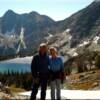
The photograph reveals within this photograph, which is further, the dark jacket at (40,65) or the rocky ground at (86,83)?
the rocky ground at (86,83)

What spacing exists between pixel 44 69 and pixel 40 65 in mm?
307

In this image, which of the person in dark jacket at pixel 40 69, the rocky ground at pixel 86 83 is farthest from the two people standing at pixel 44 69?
the rocky ground at pixel 86 83

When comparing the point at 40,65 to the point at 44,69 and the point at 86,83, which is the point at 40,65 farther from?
the point at 86,83

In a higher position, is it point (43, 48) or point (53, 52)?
point (43, 48)

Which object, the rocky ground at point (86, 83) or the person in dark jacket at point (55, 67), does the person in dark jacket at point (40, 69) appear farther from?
the rocky ground at point (86, 83)

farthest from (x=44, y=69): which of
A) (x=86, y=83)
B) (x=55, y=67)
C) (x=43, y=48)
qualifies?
(x=86, y=83)

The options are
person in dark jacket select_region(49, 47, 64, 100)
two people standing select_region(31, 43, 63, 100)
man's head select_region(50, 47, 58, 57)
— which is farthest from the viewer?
person in dark jacket select_region(49, 47, 64, 100)

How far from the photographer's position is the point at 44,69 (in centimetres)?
1978

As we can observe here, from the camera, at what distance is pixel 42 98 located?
19953 millimetres

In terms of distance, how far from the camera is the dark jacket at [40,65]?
19609 mm

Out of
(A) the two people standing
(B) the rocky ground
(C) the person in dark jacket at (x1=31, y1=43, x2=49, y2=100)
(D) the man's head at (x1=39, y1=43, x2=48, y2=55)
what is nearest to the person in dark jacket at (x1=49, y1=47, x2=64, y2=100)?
(A) the two people standing

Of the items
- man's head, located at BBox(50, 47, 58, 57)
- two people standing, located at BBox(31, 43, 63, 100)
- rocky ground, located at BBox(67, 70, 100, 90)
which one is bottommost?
rocky ground, located at BBox(67, 70, 100, 90)

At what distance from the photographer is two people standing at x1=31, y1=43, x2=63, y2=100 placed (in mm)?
19578

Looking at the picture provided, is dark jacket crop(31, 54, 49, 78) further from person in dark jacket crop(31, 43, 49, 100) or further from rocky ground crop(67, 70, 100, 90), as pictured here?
rocky ground crop(67, 70, 100, 90)
